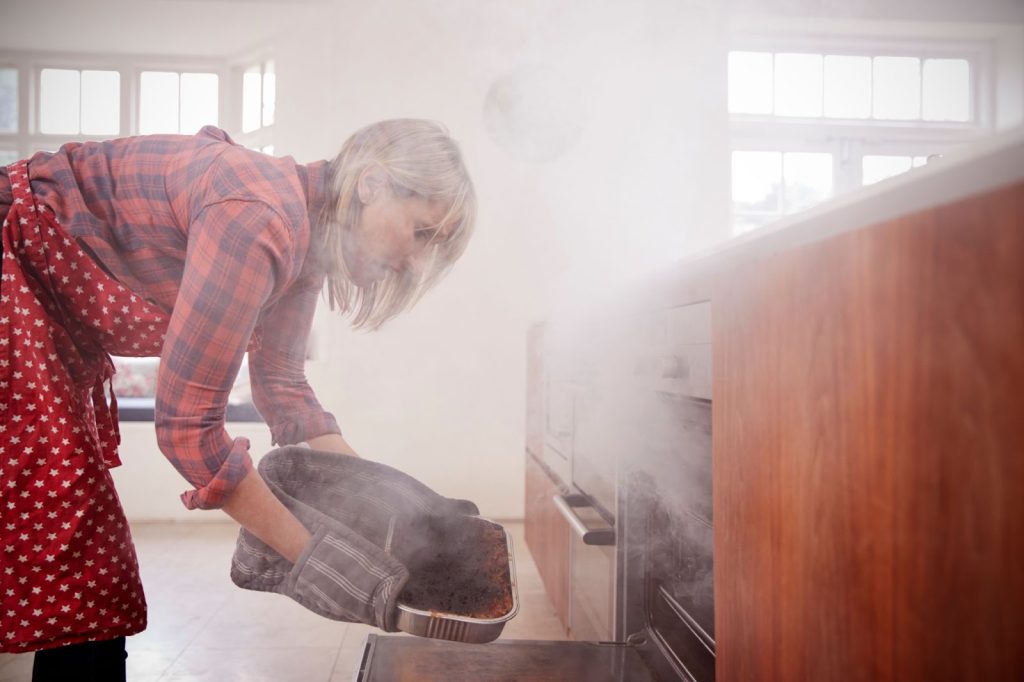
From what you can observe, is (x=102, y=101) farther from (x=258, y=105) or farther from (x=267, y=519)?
(x=267, y=519)

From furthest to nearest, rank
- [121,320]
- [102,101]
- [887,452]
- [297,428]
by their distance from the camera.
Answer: [102,101], [297,428], [121,320], [887,452]

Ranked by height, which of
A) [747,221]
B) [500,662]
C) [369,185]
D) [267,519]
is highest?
[747,221]

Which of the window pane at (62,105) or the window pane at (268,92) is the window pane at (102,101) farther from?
the window pane at (268,92)

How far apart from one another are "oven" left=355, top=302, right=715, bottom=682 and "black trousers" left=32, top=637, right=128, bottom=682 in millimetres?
318

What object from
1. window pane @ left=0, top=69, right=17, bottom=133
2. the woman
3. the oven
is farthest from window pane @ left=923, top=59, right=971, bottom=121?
window pane @ left=0, top=69, right=17, bottom=133

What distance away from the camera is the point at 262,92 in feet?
3.76

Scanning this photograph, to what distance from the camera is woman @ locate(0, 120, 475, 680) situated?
2.20 feet

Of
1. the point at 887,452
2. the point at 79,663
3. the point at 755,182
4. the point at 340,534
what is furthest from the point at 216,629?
the point at 755,182

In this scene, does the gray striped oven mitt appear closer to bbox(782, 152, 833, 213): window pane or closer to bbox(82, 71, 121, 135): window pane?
bbox(82, 71, 121, 135): window pane

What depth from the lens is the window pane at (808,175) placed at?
1.28 metres

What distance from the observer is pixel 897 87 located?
1205 millimetres

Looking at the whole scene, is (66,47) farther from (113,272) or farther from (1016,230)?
(1016,230)

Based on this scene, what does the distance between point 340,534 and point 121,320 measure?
0.38 metres

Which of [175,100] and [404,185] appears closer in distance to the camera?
[404,185]
